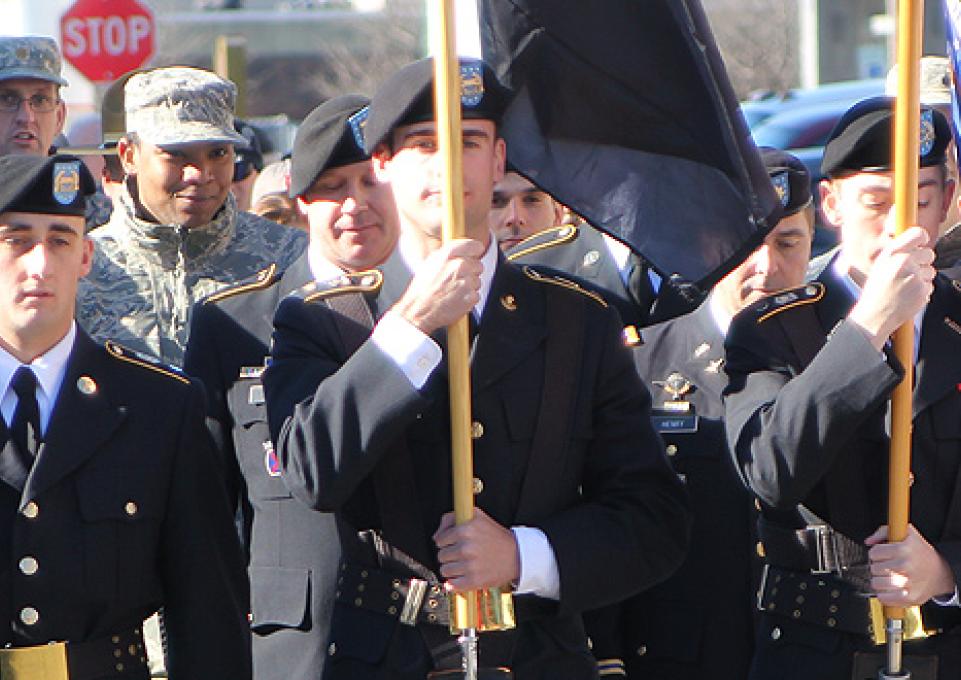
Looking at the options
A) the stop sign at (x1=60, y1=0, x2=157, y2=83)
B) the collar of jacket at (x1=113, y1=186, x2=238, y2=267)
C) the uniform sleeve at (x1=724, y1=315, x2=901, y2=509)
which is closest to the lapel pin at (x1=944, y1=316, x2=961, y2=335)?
the uniform sleeve at (x1=724, y1=315, x2=901, y2=509)

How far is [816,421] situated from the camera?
14.3 feet

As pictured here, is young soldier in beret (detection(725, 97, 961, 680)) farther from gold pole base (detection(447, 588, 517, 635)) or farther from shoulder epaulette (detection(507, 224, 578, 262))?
shoulder epaulette (detection(507, 224, 578, 262))

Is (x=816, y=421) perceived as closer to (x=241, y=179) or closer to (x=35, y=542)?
(x=35, y=542)

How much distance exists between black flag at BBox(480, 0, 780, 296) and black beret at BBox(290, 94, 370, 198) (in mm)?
903

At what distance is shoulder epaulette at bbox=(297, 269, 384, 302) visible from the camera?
449 centimetres

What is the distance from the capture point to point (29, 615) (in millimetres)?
4336

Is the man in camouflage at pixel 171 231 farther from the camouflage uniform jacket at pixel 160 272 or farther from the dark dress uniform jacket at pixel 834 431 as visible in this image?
the dark dress uniform jacket at pixel 834 431

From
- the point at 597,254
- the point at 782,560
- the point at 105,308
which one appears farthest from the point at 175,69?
the point at 782,560

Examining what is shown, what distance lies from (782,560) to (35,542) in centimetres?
169

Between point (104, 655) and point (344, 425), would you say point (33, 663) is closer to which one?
point (104, 655)

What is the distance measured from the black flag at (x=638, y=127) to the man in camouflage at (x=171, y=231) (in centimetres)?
181

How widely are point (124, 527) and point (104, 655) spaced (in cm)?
28

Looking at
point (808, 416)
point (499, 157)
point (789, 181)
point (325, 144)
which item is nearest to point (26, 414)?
point (499, 157)

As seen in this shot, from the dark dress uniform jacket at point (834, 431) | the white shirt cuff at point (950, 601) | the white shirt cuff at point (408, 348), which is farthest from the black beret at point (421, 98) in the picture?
the white shirt cuff at point (950, 601)
